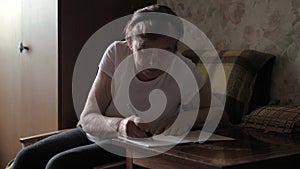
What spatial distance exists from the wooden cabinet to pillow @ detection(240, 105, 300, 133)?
100 centimetres

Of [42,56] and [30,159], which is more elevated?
[42,56]

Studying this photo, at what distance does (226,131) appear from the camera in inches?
60.2

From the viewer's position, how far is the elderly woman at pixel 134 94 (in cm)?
146

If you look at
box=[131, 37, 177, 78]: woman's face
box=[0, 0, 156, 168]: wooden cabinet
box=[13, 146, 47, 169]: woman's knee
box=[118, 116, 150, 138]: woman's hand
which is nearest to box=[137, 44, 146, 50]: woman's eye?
box=[131, 37, 177, 78]: woman's face


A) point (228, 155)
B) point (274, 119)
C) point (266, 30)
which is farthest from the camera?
point (266, 30)

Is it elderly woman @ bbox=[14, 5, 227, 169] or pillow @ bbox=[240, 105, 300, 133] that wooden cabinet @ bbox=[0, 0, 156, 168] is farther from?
pillow @ bbox=[240, 105, 300, 133]

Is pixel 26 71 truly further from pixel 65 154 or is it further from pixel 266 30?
pixel 266 30

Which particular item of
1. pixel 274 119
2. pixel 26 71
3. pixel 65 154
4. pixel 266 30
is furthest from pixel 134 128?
pixel 26 71

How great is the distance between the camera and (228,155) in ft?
3.67

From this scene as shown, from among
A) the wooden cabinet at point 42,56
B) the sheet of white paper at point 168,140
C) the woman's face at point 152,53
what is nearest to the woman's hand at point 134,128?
the sheet of white paper at point 168,140

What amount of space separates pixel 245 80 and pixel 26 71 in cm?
127

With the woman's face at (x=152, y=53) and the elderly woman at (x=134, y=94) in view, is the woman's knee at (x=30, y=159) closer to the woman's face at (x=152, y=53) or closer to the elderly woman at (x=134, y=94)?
the elderly woman at (x=134, y=94)

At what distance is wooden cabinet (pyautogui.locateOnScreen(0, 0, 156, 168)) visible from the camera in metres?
2.22

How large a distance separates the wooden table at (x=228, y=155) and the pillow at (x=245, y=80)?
1.12ft
